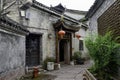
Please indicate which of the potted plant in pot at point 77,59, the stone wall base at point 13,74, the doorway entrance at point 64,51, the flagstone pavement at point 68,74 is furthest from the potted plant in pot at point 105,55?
the potted plant in pot at point 77,59

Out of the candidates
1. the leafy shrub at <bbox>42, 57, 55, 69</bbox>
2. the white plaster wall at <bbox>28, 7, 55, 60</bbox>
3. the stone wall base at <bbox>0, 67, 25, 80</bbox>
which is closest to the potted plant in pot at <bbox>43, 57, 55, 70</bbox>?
the leafy shrub at <bbox>42, 57, 55, 69</bbox>

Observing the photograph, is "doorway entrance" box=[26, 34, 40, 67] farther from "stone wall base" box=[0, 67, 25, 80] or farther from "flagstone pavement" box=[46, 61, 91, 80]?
"stone wall base" box=[0, 67, 25, 80]

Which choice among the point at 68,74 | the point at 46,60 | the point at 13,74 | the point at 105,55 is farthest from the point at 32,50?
the point at 105,55

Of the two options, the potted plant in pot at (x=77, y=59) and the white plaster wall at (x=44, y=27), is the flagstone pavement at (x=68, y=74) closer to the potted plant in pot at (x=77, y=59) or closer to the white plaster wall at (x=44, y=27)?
the white plaster wall at (x=44, y=27)

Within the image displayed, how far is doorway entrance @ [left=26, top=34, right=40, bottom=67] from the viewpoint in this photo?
14.6 m

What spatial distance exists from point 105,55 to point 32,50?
856cm

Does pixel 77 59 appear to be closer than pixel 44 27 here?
No

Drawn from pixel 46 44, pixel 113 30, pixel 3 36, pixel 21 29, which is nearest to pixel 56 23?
pixel 46 44

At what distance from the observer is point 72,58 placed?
19891mm

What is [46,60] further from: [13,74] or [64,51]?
[13,74]

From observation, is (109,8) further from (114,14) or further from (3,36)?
(3,36)

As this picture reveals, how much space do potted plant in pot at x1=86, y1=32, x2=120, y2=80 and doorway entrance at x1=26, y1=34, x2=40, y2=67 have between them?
24.0 feet

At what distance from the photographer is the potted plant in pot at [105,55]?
23.1ft

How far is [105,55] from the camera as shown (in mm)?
7105
